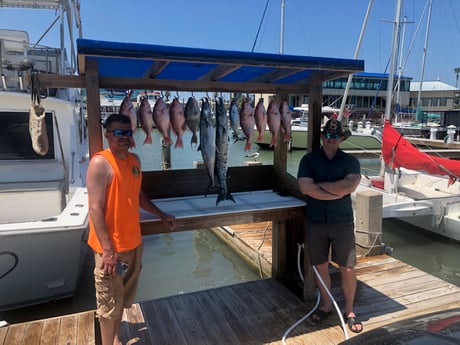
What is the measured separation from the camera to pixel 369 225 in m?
5.39

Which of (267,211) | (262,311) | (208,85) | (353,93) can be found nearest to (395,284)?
(262,311)

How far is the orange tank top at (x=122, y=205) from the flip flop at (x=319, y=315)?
1.85 m

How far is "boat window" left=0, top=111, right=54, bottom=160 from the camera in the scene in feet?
18.7

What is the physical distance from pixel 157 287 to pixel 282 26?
2255 cm

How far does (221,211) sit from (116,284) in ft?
3.65

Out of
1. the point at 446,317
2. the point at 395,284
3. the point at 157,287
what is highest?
the point at 446,317

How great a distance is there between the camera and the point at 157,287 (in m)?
5.70

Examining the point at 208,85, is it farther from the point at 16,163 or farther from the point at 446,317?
the point at 16,163

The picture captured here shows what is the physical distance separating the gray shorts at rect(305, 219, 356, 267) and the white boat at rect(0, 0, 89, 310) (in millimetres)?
2440

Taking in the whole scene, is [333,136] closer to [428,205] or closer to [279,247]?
[279,247]

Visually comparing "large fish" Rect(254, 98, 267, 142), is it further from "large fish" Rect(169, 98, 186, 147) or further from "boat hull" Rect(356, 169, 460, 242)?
"boat hull" Rect(356, 169, 460, 242)

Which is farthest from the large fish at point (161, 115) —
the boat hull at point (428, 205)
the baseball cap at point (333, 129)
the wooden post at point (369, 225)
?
the boat hull at point (428, 205)

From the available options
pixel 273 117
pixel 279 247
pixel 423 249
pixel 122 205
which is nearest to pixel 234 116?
pixel 273 117

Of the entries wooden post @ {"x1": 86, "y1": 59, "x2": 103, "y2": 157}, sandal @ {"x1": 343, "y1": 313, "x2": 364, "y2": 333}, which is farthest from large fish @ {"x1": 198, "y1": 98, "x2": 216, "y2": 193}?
sandal @ {"x1": 343, "y1": 313, "x2": 364, "y2": 333}
